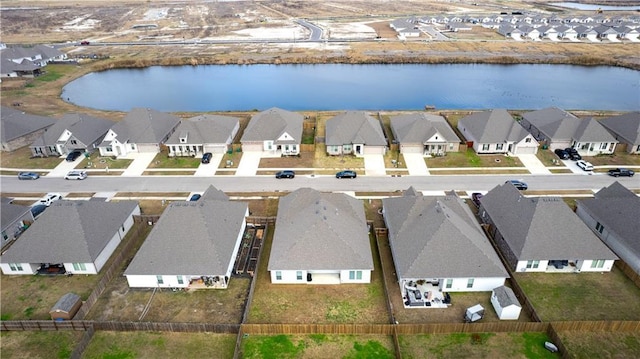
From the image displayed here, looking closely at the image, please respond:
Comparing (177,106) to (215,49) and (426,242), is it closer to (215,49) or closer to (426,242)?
(215,49)

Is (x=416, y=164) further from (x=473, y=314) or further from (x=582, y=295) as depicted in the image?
(x=473, y=314)

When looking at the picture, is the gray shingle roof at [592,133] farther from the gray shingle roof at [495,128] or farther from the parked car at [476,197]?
the parked car at [476,197]

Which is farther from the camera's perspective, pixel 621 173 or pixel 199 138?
pixel 199 138

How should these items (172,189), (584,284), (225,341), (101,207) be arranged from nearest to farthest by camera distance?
(225,341) < (584,284) < (101,207) < (172,189)

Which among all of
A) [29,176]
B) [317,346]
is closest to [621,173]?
[317,346]

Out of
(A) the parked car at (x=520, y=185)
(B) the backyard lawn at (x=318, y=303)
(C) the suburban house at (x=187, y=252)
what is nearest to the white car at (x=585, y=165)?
(A) the parked car at (x=520, y=185)

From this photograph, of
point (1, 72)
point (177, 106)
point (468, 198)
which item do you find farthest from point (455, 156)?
point (1, 72)
